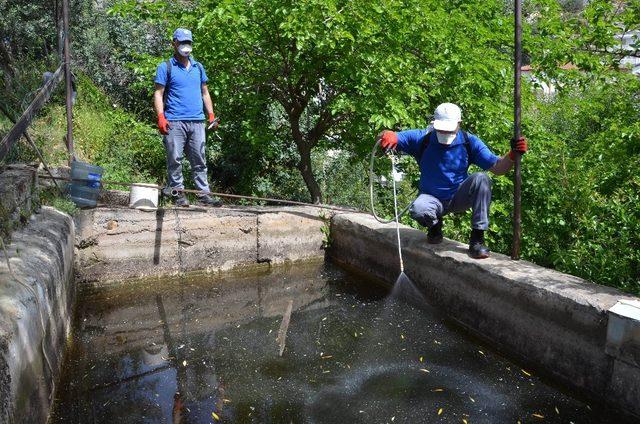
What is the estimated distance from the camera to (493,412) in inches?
146

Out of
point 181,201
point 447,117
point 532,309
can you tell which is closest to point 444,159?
point 447,117

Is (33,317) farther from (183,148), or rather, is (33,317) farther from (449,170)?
(183,148)

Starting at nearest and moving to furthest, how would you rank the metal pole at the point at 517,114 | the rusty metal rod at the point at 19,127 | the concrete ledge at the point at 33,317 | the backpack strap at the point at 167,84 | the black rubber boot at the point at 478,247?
the concrete ledge at the point at 33,317, the rusty metal rod at the point at 19,127, the metal pole at the point at 517,114, the black rubber boot at the point at 478,247, the backpack strap at the point at 167,84

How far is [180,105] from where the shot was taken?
6.60m

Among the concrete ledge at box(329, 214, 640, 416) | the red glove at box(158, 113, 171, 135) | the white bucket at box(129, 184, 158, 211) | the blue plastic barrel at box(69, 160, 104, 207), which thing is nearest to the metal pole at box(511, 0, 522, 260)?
the concrete ledge at box(329, 214, 640, 416)

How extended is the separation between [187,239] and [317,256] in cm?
162

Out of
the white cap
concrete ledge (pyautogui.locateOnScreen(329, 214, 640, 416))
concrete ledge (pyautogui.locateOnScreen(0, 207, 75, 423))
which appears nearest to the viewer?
concrete ledge (pyautogui.locateOnScreen(0, 207, 75, 423))

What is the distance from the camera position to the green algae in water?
147 inches

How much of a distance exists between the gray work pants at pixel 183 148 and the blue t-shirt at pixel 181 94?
0.30ft

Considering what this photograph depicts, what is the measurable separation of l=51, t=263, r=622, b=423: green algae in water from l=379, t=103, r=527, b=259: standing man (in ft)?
2.88

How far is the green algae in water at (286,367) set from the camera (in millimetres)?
3723

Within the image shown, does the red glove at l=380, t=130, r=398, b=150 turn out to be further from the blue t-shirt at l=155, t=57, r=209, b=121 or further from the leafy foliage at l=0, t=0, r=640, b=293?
the blue t-shirt at l=155, t=57, r=209, b=121

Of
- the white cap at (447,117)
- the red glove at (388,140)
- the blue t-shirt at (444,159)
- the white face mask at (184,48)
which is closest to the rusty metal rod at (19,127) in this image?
the white face mask at (184,48)

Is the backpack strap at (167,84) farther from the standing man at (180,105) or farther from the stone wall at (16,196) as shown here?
the stone wall at (16,196)
